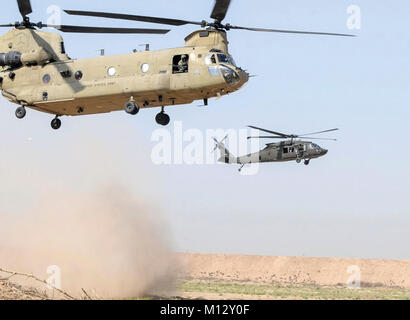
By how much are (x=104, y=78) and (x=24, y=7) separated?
15.2ft

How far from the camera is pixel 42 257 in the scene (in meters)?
39.8

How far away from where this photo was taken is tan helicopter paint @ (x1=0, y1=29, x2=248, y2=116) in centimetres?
2622

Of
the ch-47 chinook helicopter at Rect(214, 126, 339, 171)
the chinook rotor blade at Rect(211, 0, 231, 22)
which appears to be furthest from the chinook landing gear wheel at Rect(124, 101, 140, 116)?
the ch-47 chinook helicopter at Rect(214, 126, 339, 171)

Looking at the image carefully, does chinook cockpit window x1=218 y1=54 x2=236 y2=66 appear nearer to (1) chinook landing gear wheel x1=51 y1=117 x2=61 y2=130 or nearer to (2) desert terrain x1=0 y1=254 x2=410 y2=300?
(1) chinook landing gear wheel x1=51 y1=117 x2=61 y2=130

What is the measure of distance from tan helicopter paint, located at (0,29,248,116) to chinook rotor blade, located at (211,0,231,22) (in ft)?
1.86

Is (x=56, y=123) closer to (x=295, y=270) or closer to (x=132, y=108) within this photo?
(x=132, y=108)

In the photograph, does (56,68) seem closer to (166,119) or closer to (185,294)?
(166,119)

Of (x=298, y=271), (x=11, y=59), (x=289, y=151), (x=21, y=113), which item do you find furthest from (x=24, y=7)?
(x=298, y=271)

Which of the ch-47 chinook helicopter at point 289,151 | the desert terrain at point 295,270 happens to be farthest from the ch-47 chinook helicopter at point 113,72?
the desert terrain at point 295,270

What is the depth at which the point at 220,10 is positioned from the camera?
84.6ft

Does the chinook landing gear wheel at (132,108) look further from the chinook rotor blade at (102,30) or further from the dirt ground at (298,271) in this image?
the dirt ground at (298,271)

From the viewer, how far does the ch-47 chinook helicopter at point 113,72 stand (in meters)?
26.0

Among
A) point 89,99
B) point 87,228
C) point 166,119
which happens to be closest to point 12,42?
point 89,99
